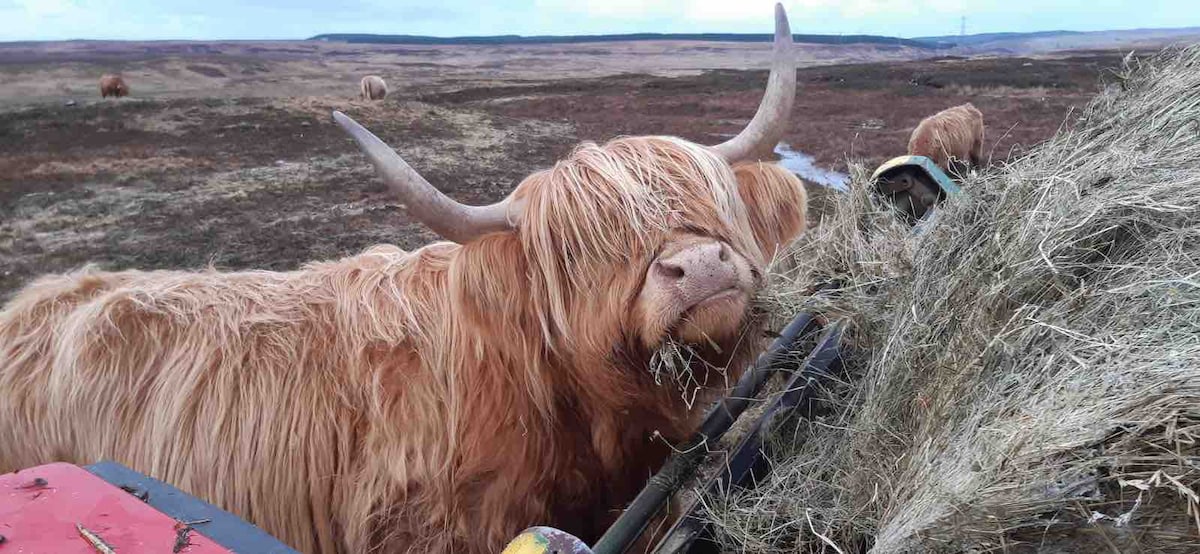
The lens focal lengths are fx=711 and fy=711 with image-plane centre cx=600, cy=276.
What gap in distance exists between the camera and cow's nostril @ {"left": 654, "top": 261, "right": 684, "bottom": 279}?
5.37 ft

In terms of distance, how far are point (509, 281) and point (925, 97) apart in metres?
29.2

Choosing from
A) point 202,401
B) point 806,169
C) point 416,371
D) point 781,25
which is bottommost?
point 806,169

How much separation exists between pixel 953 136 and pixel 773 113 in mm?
6933

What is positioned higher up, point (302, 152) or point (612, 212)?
point (612, 212)

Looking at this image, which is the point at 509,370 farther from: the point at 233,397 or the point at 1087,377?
the point at 1087,377

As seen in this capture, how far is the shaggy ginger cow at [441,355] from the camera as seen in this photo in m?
1.83

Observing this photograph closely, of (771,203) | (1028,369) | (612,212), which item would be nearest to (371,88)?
(771,203)

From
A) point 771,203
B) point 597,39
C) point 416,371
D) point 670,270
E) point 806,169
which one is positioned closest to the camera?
point 670,270

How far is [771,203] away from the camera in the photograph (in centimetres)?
212

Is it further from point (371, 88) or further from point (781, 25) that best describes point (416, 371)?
point (371, 88)

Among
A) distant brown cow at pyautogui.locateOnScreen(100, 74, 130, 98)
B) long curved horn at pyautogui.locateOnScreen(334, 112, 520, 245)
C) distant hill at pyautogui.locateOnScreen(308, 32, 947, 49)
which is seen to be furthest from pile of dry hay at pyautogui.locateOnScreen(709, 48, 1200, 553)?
distant hill at pyautogui.locateOnScreen(308, 32, 947, 49)

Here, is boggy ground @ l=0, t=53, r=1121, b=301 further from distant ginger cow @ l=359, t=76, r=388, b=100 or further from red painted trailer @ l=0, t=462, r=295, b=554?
distant ginger cow @ l=359, t=76, r=388, b=100

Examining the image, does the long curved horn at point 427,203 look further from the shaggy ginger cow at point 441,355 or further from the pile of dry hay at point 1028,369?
the pile of dry hay at point 1028,369

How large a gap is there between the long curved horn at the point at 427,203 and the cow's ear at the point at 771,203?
0.69 meters
